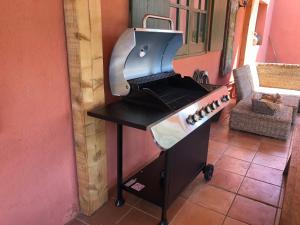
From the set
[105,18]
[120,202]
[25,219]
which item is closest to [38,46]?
[105,18]

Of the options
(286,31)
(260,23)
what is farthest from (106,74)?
(286,31)

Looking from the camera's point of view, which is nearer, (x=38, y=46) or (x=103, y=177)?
(x=38, y=46)

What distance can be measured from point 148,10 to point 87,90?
2.65 ft

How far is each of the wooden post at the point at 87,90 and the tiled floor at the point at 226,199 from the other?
25 cm

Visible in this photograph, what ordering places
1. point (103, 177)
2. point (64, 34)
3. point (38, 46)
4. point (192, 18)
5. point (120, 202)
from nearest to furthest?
1. point (38, 46)
2. point (64, 34)
3. point (103, 177)
4. point (120, 202)
5. point (192, 18)

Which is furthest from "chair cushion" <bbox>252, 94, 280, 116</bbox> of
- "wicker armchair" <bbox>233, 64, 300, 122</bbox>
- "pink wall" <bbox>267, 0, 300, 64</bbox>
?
"pink wall" <bbox>267, 0, 300, 64</bbox>

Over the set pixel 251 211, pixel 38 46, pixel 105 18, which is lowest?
pixel 251 211

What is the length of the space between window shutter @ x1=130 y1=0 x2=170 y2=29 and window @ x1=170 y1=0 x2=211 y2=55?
272 mm

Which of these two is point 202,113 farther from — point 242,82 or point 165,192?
point 242,82

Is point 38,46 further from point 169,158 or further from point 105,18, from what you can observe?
point 169,158

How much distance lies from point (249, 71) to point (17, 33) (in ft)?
Result: 12.1

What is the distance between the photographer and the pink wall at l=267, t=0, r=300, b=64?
262 inches

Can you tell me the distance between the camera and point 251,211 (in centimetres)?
182

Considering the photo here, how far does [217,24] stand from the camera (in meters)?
3.19
